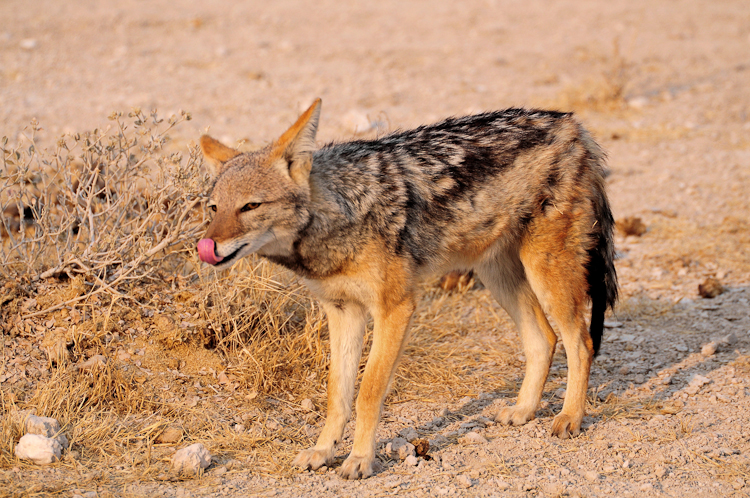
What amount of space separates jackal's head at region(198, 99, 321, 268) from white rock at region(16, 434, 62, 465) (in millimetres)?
1358

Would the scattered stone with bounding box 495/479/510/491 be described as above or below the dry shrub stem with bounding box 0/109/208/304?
below

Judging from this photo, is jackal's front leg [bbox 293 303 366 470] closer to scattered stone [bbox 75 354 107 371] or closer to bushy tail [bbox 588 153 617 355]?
scattered stone [bbox 75 354 107 371]

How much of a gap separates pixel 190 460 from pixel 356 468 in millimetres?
892

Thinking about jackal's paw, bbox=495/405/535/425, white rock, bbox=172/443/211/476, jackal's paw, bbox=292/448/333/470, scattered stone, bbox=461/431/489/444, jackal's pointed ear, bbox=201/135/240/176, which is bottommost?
jackal's paw, bbox=495/405/535/425

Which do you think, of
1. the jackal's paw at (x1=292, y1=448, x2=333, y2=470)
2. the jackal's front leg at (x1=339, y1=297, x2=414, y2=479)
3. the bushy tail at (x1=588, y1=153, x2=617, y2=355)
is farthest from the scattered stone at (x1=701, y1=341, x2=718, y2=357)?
the jackal's paw at (x1=292, y1=448, x2=333, y2=470)

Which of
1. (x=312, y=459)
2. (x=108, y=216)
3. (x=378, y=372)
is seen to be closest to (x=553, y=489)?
(x=378, y=372)

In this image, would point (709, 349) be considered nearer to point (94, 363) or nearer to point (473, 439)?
point (473, 439)

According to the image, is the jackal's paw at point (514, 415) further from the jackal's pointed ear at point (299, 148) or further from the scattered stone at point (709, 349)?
the jackal's pointed ear at point (299, 148)

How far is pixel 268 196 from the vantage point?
3867mm

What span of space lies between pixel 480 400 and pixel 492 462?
Answer: 0.94 meters

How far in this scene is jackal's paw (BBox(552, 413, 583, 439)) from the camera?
4.54 m

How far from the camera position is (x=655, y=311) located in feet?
20.5

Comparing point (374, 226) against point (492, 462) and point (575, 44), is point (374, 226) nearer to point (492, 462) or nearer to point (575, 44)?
point (492, 462)

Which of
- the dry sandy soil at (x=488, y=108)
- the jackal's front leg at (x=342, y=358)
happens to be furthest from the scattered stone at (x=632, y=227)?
the jackal's front leg at (x=342, y=358)
